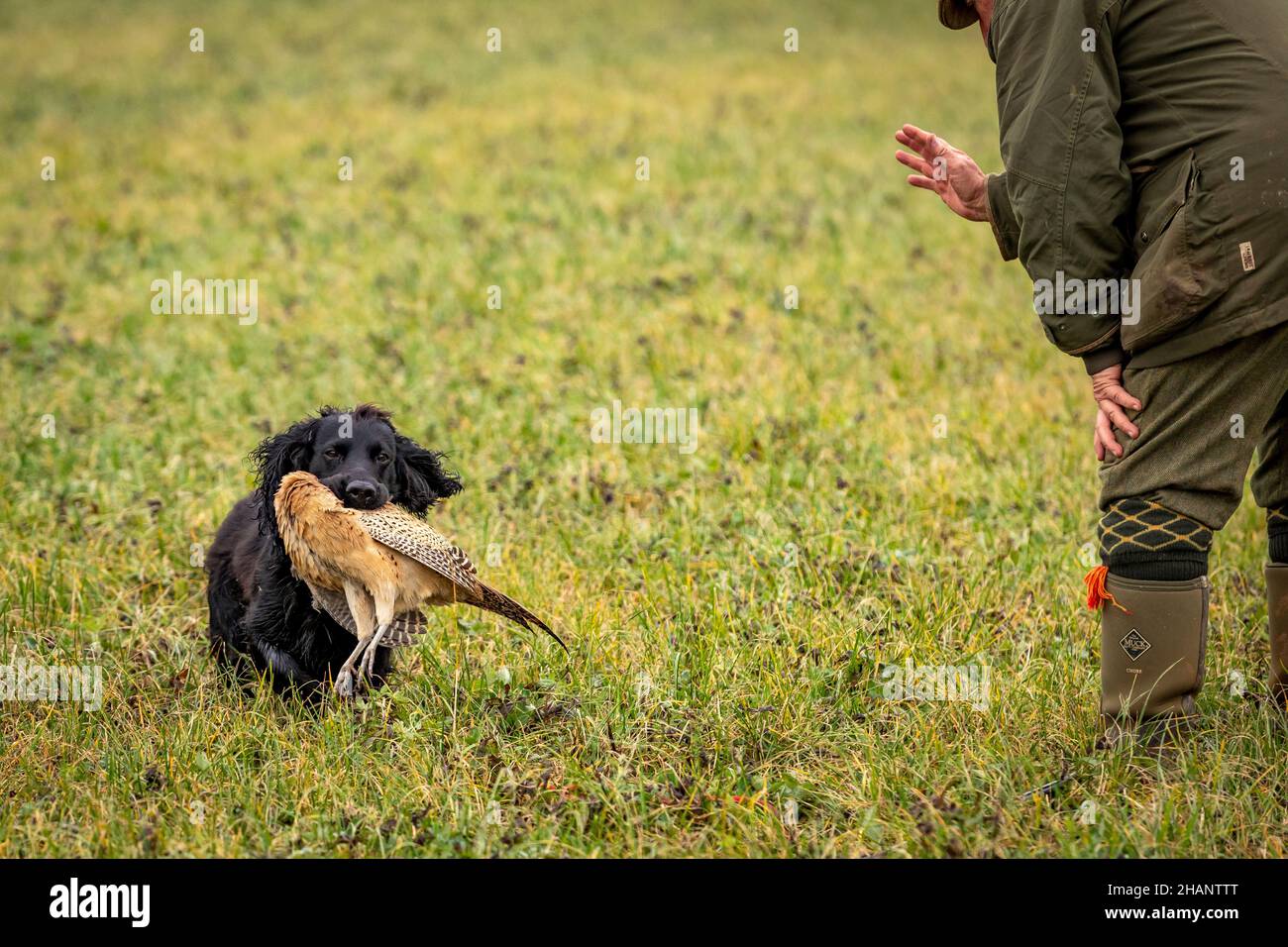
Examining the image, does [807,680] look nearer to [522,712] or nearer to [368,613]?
[522,712]

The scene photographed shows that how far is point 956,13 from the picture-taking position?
361 cm

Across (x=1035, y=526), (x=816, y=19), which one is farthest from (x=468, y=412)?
(x=816, y=19)

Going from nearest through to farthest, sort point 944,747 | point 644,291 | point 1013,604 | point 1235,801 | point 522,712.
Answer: point 1235,801
point 944,747
point 522,712
point 1013,604
point 644,291

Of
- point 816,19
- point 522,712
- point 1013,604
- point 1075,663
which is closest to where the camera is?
point 522,712

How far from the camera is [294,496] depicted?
3.52 metres

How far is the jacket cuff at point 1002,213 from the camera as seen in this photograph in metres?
3.41

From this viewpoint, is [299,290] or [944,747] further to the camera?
[299,290]

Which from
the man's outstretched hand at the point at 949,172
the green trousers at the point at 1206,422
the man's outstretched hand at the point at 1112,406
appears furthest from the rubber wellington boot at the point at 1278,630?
the man's outstretched hand at the point at 949,172

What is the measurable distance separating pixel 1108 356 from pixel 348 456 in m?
2.19

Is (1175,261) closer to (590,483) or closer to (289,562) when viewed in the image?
(289,562)

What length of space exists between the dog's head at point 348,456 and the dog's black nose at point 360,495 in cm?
6

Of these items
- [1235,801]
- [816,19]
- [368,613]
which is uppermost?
[816,19]

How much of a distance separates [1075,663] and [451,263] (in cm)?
633

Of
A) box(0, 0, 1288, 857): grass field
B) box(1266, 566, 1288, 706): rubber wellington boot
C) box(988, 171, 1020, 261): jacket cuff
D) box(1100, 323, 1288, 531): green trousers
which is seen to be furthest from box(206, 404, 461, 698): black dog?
box(1266, 566, 1288, 706): rubber wellington boot
